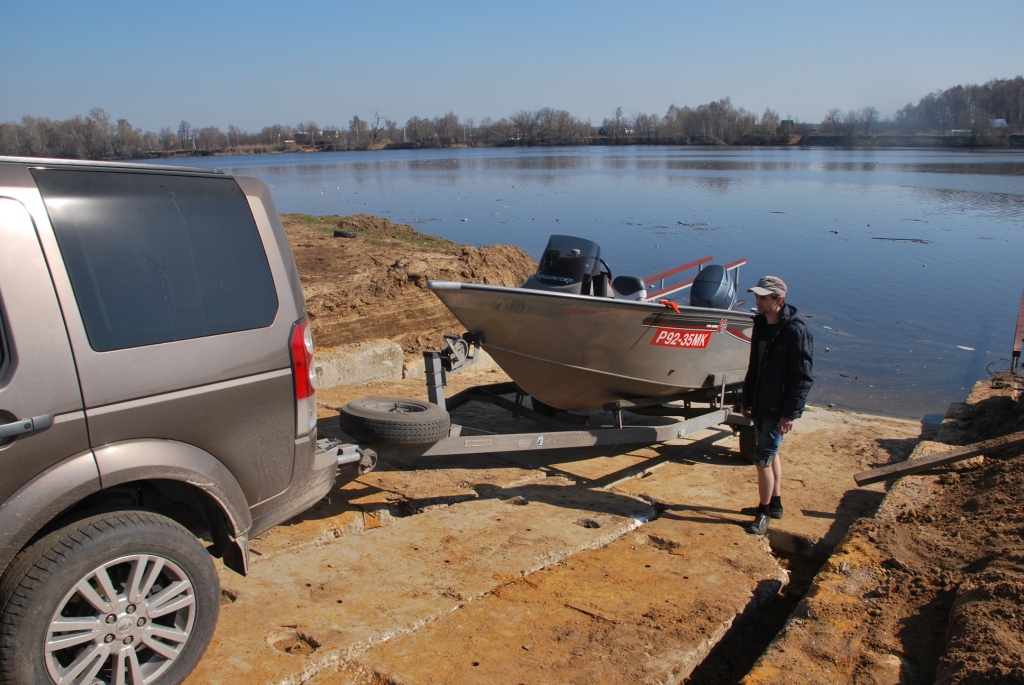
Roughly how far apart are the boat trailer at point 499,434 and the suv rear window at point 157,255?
1.59 m

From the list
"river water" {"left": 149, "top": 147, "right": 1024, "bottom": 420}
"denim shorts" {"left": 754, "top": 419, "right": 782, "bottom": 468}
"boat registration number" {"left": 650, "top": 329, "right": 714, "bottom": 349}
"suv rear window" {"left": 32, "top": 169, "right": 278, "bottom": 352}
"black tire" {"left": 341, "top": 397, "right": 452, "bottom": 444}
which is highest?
"suv rear window" {"left": 32, "top": 169, "right": 278, "bottom": 352}

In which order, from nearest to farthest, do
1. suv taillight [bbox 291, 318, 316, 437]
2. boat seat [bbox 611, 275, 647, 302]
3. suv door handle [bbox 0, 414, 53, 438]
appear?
suv door handle [bbox 0, 414, 53, 438] → suv taillight [bbox 291, 318, 316, 437] → boat seat [bbox 611, 275, 647, 302]

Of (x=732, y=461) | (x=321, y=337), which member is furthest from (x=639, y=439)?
(x=321, y=337)

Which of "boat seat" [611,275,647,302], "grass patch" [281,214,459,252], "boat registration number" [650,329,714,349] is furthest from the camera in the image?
"grass patch" [281,214,459,252]

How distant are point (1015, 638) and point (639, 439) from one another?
3.44m

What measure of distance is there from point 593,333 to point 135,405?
3801 millimetres

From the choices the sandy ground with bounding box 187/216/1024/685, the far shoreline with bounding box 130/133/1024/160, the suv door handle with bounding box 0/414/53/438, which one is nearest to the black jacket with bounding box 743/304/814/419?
the sandy ground with bounding box 187/216/1024/685

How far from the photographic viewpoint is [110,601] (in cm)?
303

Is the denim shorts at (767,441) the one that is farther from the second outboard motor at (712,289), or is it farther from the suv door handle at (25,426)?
the suv door handle at (25,426)

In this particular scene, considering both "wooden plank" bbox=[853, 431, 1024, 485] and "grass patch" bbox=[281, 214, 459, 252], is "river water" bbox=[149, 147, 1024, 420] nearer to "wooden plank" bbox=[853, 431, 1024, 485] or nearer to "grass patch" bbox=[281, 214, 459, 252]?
"grass patch" bbox=[281, 214, 459, 252]

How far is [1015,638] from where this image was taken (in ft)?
11.0

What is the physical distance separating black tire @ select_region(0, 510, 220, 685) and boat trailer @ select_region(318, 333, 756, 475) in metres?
1.64

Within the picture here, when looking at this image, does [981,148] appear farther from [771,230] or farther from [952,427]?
[952,427]

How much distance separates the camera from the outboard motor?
275 inches
